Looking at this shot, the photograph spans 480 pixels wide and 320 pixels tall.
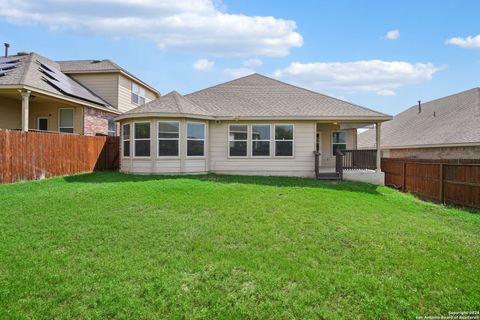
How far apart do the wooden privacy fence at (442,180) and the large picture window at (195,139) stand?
9300 millimetres

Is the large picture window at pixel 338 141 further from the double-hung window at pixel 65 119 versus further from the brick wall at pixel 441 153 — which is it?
the double-hung window at pixel 65 119

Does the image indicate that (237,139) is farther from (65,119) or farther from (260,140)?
(65,119)

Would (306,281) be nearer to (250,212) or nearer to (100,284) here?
(100,284)

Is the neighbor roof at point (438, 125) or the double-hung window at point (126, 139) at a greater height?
the neighbor roof at point (438, 125)

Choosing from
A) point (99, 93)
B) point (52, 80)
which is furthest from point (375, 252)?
point (99, 93)

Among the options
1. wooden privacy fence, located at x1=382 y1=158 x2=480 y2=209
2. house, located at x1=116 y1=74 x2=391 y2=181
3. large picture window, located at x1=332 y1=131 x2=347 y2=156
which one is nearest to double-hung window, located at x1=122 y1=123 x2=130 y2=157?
house, located at x1=116 y1=74 x2=391 y2=181

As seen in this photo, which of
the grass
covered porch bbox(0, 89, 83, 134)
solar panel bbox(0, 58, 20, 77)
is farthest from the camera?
covered porch bbox(0, 89, 83, 134)

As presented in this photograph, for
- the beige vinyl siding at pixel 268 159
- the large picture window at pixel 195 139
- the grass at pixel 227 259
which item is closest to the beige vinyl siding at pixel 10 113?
the large picture window at pixel 195 139

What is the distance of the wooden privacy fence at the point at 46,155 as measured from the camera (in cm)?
1185

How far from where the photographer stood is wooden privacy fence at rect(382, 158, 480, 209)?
1169cm

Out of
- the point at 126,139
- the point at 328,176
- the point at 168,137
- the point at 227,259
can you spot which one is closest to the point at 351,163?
the point at 328,176

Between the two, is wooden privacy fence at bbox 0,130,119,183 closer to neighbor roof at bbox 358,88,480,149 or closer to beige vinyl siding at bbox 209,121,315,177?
beige vinyl siding at bbox 209,121,315,177

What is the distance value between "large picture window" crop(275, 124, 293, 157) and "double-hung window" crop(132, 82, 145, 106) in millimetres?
12360

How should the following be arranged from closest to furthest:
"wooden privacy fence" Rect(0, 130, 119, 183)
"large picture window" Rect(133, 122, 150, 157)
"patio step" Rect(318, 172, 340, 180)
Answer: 1. "wooden privacy fence" Rect(0, 130, 119, 183)
2. "large picture window" Rect(133, 122, 150, 157)
3. "patio step" Rect(318, 172, 340, 180)
